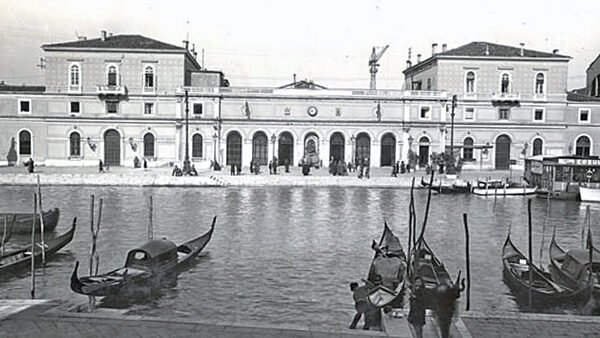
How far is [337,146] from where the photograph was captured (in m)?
47.6

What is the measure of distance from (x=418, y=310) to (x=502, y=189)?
26304 mm

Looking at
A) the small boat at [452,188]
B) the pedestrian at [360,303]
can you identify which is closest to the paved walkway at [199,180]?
the small boat at [452,188]

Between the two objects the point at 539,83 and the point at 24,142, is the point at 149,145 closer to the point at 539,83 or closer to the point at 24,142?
the point at 24,142

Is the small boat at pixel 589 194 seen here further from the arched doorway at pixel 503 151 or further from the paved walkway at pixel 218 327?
the paved walkway at pixel 218 327

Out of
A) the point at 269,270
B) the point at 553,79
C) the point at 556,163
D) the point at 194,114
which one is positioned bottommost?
the point at 269,270

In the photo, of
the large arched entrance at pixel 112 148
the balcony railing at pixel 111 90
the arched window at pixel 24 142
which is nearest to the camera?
the arched window at pixel 24 142

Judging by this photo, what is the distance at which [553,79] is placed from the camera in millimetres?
48375

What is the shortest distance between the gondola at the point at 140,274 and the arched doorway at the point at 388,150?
34.5m

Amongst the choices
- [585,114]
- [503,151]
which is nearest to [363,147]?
[503,151]

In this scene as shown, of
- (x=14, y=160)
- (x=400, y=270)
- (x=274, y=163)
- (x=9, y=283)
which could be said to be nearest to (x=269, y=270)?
(x=400, y=270)

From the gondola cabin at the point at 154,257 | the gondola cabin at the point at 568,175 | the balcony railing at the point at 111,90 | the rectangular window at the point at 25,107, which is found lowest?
the gondola cabin at the point at 154,257

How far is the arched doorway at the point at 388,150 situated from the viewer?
47281 mm

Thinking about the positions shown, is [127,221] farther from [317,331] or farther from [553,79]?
[553,79]

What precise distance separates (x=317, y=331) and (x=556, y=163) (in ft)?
92.6
